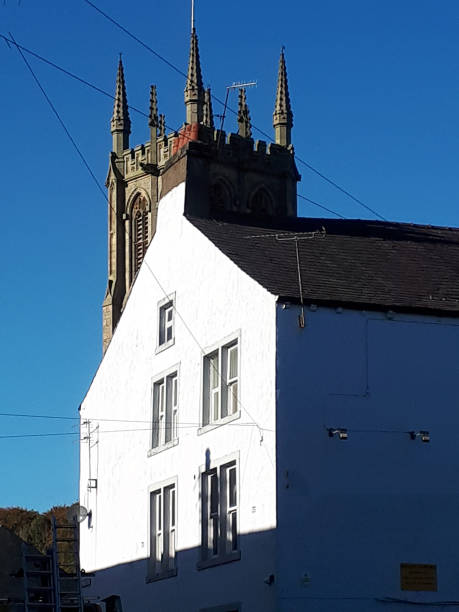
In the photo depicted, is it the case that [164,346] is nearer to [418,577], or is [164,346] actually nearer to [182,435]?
[182,435]

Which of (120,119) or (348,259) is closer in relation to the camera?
(348,259)

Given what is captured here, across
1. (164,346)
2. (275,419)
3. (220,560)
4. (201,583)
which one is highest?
(164,346)

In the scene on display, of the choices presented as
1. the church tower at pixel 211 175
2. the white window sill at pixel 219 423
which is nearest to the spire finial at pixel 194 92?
the church tower at pixel 211 175

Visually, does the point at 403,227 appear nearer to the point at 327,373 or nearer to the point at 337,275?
the point at 337,275

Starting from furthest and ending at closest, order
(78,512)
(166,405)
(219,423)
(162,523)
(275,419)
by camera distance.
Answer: (78,512) < (166,405) < (162,523) < (219,423) < (275,419)

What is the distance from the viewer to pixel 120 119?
11150 cm

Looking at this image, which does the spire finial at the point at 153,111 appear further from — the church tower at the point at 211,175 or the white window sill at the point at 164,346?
the white window sill at the point at 164,346

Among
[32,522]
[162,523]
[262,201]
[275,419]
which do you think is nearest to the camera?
[275,419]

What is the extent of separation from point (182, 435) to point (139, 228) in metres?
75.5

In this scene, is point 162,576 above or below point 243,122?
below

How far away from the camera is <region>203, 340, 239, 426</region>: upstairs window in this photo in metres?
29.4

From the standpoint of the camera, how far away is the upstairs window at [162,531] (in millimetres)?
31203

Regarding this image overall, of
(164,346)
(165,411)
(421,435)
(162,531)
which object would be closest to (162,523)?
(162,531)

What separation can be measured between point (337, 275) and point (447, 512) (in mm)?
5720
